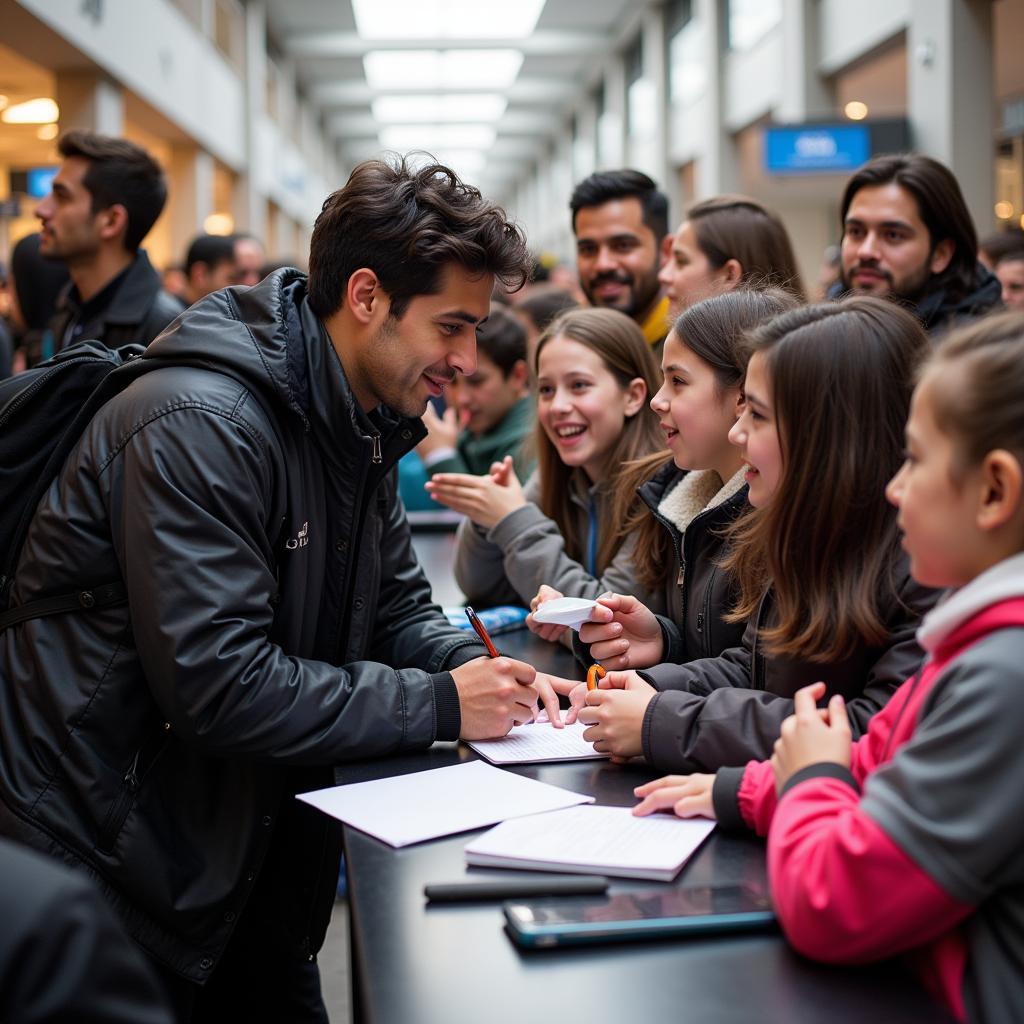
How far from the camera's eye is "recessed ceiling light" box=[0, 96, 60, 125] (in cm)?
1254

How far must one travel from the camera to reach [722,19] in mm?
14523

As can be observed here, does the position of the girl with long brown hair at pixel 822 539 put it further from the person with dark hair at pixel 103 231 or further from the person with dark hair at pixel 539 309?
the person with dark hair at pixel 539 309

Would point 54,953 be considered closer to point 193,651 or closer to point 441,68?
point 193,651

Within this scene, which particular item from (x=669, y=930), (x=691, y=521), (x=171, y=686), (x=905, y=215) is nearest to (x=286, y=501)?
(x=171, y=686)

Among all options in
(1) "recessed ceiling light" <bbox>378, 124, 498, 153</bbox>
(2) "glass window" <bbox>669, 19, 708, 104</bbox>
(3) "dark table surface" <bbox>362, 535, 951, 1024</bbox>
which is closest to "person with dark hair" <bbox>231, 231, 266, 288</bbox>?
(3) "dark table surface" <bbox>362, 535, 951, 1024</bbox>

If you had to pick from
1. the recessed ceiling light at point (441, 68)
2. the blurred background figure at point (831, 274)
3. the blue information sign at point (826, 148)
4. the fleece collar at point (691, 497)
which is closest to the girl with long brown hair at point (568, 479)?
the fleece collar at point (691, 497)

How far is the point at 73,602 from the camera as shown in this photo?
1740 mm

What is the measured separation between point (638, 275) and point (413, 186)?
8.27ft

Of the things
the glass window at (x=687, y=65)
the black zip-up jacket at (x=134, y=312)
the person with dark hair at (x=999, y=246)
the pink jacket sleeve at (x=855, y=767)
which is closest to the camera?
the pink jacket sleeve at (x=855, y=767)

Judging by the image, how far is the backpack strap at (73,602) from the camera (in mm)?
1729

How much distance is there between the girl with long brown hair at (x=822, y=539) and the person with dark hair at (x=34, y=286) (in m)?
5.16

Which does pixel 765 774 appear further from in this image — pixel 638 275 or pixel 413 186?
pixel 638 275

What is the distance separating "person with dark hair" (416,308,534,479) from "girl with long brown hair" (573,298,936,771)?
2.71 metres

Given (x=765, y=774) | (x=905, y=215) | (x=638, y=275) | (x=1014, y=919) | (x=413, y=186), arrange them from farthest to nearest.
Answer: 1. (x=638, y=275)
2. (x=905, y=215)
3. (x=413, y=186)
4. (x=765, y=774)
5. (x=1014, y=919)
